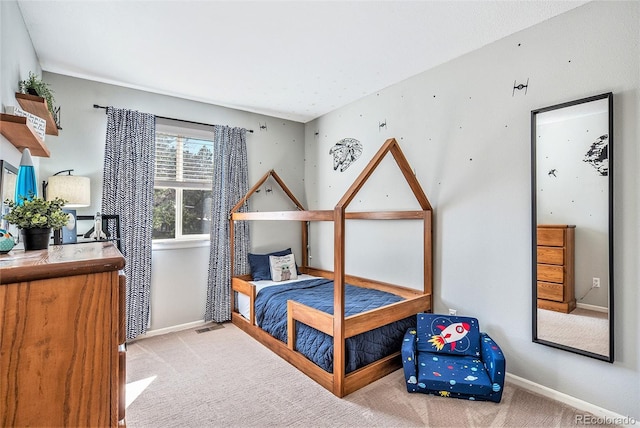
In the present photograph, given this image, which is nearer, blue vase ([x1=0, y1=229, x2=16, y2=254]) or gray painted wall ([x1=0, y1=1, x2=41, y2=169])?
blue vase ([x1=0, y1=229, x2=16, y2=254])

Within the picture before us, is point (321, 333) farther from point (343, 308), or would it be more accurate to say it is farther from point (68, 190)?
point (68, 190)

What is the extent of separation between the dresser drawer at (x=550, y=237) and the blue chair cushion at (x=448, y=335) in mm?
733

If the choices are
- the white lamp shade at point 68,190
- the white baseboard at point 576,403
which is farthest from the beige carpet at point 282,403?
the white lamp shade at point 68,190

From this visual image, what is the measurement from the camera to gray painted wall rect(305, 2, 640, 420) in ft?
5.97

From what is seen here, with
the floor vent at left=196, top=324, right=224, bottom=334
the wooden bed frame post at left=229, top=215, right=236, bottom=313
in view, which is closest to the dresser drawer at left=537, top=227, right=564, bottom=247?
the wooden bed frame post at left=229, top=215, right=236, bottom=313

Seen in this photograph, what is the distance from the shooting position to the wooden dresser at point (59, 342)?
0.76 meters

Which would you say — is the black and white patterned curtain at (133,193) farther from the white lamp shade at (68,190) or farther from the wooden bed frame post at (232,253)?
the wooden bed frame post at (232,253)

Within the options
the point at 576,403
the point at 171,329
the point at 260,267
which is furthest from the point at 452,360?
the point at 171,329

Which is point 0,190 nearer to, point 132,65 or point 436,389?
point 132,65

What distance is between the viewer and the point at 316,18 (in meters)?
2.03

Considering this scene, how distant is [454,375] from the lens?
209 cm

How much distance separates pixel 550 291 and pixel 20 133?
10.5 ft

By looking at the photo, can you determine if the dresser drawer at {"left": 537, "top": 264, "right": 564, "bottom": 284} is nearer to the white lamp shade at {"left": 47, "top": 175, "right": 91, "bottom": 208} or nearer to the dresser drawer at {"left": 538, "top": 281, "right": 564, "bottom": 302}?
the dresser drawer at {"left": 538, "top": 281, "right": 564, "bottom": 302}

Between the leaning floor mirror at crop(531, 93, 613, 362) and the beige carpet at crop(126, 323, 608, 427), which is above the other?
the leaning floor mirror at crop(531, 93, 613, 362)
